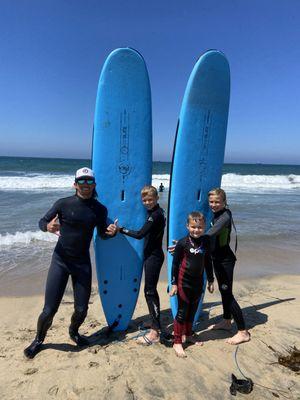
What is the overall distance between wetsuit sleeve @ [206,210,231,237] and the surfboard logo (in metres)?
1.08

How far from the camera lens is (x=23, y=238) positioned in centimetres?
691

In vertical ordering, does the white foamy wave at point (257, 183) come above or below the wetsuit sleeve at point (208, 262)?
below

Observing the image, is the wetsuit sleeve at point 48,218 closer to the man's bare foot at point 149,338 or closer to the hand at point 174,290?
the hand at point 174,290

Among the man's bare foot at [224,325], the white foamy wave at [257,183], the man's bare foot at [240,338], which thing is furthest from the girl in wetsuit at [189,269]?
the white foamy wave at [257,183]

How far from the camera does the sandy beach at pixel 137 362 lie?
246 centimetres

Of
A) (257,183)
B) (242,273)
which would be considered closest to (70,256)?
(242,273)

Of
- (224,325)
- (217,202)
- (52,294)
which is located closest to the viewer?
(52,294)

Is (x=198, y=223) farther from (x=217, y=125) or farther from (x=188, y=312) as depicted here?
(x=217, y=125)

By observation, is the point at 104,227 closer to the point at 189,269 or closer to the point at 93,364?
the point at 189,269

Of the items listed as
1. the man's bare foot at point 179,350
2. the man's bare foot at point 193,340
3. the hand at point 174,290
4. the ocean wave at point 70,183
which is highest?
the hand at point 174,290

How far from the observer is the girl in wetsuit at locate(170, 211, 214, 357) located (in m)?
2.91

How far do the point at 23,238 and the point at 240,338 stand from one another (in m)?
5.00

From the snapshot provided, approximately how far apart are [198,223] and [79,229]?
985 millimetres

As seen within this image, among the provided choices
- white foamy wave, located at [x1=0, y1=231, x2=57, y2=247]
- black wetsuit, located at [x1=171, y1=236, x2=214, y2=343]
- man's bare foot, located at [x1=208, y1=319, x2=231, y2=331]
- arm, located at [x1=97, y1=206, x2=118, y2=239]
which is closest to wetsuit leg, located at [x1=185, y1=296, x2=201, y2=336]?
black wetsuit, located at [x1=171, y1=236, x2=214, y2=343]
